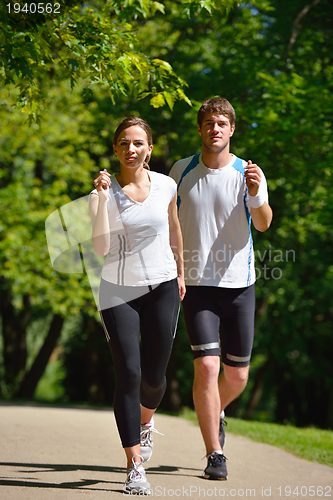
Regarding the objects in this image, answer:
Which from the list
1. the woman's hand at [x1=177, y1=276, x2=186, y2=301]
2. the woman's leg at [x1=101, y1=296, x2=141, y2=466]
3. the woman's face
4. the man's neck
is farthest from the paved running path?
the man's neck

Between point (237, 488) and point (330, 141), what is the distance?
255 inches

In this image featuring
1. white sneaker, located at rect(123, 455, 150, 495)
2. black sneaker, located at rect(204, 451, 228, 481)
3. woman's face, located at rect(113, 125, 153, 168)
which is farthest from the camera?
black sneaker, located at rect(204, 451, 228, 481)

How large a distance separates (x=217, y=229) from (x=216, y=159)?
1.69ft

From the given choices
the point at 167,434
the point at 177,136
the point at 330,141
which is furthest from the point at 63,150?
the point at 167,434

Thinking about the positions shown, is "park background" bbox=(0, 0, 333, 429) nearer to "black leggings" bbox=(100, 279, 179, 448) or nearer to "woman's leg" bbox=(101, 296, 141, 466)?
"black leggings" bbox=(100, 279, 179, 448)

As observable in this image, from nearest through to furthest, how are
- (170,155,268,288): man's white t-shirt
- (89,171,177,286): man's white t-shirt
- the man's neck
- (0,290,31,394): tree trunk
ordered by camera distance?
1. (89,171,177,286): man's white t-shirt
2. (170,155,268,288): man's white t-shirt
3. the man's neck
4. (0,290,31,394): tree trunk

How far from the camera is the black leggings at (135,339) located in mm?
3297

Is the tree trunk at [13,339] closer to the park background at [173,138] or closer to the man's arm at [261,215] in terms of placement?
the park background at [173,138]

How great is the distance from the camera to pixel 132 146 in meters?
3.51

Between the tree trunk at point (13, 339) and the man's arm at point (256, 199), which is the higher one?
the man's arm at point (256, 199)

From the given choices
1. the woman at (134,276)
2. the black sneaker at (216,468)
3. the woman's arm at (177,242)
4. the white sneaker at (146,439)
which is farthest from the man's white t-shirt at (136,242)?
the black sneaker at (216,468)

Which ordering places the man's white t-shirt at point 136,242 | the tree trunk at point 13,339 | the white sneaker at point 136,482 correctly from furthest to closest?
the tree trunk at point 13,339
the man's white t-shirt at point 136,242
the white sneaker at point 136,482

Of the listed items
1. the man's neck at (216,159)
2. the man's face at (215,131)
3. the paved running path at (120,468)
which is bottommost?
the paved running path at (120,468)

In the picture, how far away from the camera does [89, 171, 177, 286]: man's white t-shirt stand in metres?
3.40
